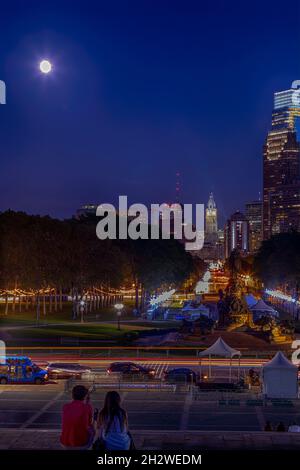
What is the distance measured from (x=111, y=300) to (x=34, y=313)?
137ft

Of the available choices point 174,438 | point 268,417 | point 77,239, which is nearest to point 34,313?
point 77,239

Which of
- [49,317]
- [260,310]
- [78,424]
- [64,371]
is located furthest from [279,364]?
[49,317]

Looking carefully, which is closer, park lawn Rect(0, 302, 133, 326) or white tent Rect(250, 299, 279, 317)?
park lawn Rect(0, 302, 133, 326)

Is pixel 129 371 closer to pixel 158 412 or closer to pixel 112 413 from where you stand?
pixel 158 412

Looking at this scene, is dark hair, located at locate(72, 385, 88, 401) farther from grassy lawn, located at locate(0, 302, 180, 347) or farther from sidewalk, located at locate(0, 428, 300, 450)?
grassy lawn, located at locate(0, 302, 180, 347)

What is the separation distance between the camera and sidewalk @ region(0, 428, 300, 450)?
41.3 ft

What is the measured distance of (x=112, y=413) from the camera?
9.37 metres

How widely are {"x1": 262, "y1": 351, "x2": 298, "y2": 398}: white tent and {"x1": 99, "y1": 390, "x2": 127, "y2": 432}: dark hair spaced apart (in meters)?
21.7

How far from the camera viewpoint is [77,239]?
93.3m

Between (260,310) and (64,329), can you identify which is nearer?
(64,329)

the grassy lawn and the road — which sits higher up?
the grassy lawn

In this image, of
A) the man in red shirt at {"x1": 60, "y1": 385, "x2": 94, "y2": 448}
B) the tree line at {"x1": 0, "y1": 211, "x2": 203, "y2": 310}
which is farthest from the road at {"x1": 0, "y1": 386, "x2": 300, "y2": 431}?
the tree line at {"x1": 0, "y1": 211, "x2": 203, "y2": 310}

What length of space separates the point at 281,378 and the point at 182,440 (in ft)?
58.8
